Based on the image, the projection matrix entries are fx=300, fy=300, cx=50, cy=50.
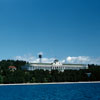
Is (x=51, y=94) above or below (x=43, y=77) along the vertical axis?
below

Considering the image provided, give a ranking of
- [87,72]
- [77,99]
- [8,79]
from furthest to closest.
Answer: [87,72], [8,79], [77,99]

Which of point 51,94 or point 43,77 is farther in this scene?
point 43,77

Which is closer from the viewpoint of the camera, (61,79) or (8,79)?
(8,79)

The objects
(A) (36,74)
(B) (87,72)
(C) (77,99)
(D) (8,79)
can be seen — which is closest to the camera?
(C) (77,99)

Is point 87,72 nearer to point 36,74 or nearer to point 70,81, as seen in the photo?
point 70,81

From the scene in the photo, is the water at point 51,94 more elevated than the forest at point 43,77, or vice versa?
the forest at point 43,77

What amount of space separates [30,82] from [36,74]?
5.23 m

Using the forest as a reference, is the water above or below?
below

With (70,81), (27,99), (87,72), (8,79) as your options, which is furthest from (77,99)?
(87,72)

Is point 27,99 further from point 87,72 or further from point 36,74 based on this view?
point 87,72

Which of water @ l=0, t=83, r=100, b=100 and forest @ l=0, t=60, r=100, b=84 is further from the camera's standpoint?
forest @ l=0, t=60, r=100, b=84

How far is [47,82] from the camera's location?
137000 millimetres

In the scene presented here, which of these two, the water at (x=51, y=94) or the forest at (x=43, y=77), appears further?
the forest at (x=43, y=77)

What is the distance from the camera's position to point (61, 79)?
139 metres
